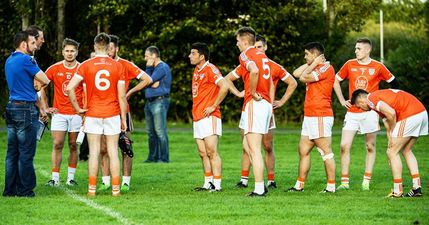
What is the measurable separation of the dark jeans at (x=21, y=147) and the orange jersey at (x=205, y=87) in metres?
2.55

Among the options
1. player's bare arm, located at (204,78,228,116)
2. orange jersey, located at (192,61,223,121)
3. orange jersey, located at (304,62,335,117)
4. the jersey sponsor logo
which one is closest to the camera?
player's bare arm, located at (204,78,228,116)

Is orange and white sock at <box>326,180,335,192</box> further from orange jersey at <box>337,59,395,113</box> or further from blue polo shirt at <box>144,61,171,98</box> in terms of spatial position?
blue polo shirt at <box>144,61,171,98</box>

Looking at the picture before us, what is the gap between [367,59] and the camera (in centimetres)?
1792

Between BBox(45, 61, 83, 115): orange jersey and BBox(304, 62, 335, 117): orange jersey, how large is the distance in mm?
3735

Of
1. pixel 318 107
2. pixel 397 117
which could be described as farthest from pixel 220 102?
pixel 397 117

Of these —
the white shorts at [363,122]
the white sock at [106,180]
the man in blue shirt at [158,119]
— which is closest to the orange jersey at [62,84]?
the white sock at [106,180]

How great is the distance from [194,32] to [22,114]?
86.6ft

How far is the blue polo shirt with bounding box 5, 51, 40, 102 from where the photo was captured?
52.4 feet

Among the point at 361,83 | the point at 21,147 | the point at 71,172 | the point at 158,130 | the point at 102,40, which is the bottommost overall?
the point at 71,172

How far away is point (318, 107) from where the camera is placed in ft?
55.9

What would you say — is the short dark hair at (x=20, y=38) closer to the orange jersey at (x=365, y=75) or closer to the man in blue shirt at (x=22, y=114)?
the man in blue shirt at (x=22, y=114)

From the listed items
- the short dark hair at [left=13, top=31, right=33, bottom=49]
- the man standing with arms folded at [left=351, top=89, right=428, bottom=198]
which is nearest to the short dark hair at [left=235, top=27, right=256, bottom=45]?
the man standing with arms folded at [left=351, top=89, right=428, bottom=198]

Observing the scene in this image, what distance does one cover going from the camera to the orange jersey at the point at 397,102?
15.8 meters

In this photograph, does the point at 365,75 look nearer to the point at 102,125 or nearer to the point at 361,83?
the point at 361,83
